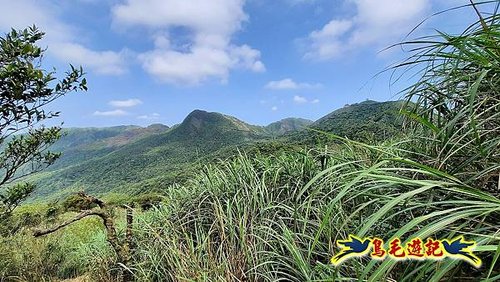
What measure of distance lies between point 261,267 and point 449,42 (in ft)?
A: 5.32

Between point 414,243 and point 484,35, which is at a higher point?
point 484,35

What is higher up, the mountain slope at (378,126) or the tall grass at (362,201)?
the mountain slope at (378,126)

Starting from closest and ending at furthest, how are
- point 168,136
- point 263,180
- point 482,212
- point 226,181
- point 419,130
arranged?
point 482,212, point 419,130, point 263,180, point 226,181, point 168,136

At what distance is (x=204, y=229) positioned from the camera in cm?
302

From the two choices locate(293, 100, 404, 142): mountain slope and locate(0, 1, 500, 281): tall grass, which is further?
locate(293, 100, 404, 142): mountain slope

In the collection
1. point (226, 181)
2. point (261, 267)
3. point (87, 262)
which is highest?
point (226, 181)

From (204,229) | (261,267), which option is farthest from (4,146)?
(261,267)

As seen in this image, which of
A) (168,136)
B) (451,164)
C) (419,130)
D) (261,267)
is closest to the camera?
(451,164)

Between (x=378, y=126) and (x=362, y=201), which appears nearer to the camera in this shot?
(x=362, y=201)

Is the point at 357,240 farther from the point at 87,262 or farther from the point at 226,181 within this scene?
the point at 87,262

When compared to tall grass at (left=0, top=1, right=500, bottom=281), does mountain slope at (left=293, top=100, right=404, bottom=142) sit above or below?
above

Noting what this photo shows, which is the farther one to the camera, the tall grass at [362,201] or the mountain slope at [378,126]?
the mountain slope at [378,126]

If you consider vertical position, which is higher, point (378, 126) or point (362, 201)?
point (378, 126)

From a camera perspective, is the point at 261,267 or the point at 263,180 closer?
the point at 261,267
